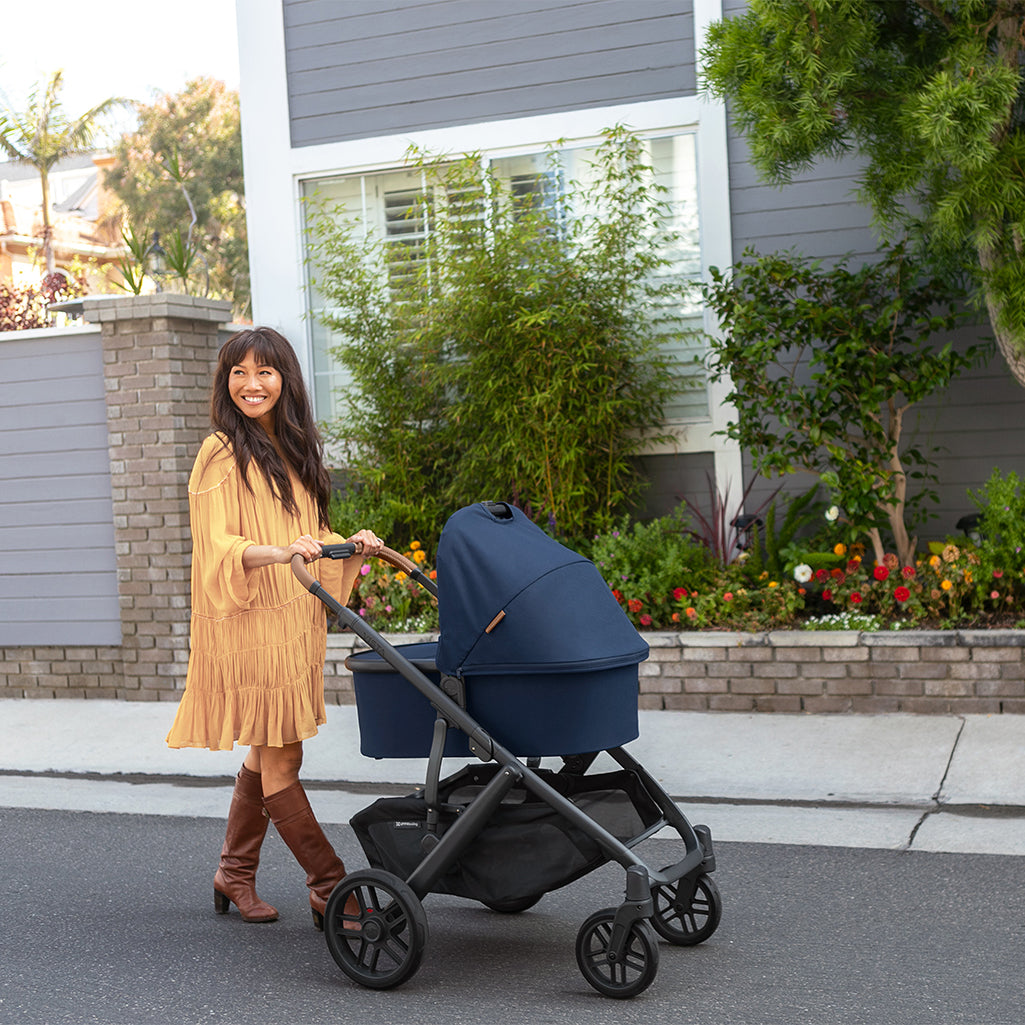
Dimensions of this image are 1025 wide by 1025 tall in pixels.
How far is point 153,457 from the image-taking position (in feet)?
25.0

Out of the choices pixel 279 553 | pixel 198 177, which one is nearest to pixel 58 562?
pixel 279 553

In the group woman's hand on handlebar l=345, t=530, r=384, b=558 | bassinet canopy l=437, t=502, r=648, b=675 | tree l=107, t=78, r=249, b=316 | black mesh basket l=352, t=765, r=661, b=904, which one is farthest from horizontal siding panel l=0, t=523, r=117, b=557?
tree l=107, t=78, r=249, b=316

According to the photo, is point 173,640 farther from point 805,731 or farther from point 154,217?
point 154,217

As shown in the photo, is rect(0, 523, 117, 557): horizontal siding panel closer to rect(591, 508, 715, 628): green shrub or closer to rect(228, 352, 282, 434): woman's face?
rect(591, 508, 715, 628): green shrub

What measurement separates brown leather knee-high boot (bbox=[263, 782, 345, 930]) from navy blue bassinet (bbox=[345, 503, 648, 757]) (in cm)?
70

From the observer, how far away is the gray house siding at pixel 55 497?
783 centimetres

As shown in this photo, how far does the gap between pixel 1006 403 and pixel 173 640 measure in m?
5.23

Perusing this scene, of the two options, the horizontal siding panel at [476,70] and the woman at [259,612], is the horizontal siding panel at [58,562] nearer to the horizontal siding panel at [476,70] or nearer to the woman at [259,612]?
the horizontal siding panel at [476,70]

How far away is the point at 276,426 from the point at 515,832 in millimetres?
1565

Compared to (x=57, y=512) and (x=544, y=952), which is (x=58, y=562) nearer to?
(x=57, y=512)

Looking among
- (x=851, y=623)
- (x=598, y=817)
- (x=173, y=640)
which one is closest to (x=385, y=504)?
(x=173, y=640)

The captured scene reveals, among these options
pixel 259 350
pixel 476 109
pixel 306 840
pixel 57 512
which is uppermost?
pixel 476 109

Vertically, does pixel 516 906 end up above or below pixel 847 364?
below

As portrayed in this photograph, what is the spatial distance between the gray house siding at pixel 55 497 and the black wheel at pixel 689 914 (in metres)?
4.99
